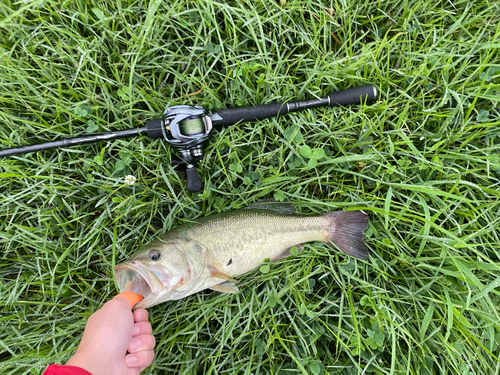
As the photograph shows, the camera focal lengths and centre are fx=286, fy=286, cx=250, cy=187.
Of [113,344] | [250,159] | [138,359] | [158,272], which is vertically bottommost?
[138,359]

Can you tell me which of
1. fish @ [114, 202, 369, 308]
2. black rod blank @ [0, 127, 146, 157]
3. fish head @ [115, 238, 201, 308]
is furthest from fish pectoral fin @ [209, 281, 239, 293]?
black rod blank @ [0, 127, 146, 157]

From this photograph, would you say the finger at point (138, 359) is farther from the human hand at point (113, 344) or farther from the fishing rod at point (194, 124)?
the fishing rod at point (194, 124)

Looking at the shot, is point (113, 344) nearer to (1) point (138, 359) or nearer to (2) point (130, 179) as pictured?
(1) point (138, 359)

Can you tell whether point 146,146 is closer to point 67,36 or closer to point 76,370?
point 67,36

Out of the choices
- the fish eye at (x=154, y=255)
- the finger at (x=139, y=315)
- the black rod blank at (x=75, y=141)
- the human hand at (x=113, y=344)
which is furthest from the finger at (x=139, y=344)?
the black rod blank at (x=75, y=141)

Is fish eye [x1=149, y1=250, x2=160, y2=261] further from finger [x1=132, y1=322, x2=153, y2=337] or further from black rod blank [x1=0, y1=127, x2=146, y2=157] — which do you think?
black rod blank [x1=0, y1=127, x2=146, y2=157]

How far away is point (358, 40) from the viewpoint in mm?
2604

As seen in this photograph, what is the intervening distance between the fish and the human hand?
161mm

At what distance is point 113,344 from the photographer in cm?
191

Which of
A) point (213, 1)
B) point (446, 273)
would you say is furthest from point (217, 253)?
point (213, 1)

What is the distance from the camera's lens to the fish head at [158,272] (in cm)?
208

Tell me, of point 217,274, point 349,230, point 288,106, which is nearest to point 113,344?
point 217,274

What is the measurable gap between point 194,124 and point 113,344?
169cm

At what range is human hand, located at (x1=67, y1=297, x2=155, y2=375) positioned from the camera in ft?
5.99
